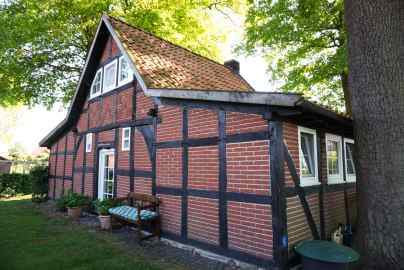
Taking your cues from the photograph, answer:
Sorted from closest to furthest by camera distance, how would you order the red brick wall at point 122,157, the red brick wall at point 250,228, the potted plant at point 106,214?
the red brick wall at point 250,228 → the potted plant at point 106,214 → the red brick wall at point 122,157

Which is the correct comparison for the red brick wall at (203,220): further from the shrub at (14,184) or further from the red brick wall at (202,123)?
the shrub at (14,184)

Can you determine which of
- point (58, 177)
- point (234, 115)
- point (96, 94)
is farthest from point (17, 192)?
point (234, 115)

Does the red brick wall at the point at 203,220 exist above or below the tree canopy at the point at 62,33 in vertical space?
below

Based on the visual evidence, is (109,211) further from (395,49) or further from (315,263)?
(395,49)

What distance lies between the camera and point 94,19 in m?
14.9

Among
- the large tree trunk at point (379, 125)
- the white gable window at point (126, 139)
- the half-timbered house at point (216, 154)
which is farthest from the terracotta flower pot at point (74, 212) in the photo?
the large tree trunk at point (379, 125)

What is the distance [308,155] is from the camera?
6012 mm

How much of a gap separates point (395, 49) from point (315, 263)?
3744 millimetres

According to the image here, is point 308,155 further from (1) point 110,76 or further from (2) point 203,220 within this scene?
(1) point 110,76

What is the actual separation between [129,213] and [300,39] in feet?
31.3

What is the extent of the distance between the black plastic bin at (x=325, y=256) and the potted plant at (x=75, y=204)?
7.89m

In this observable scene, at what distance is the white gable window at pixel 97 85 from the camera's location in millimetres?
10654

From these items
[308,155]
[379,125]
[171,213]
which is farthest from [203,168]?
[379,125]

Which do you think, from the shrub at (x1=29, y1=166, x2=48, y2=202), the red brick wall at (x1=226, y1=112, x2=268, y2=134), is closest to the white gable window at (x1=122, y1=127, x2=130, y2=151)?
the red brick wall at (x1=226, y1=112, x2=268, y2=134)
